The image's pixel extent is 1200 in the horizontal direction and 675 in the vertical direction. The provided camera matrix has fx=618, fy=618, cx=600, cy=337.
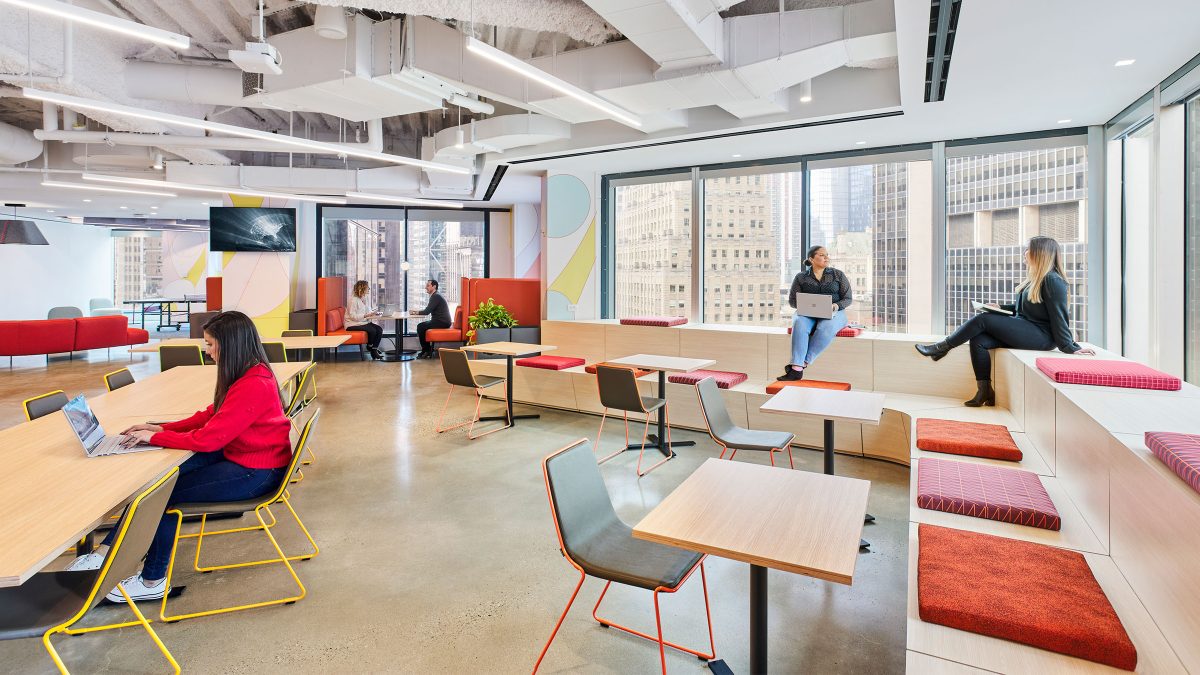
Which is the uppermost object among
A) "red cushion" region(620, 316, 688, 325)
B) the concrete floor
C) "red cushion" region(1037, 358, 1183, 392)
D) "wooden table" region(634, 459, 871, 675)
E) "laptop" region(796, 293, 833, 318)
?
"laptop" region(796, 293, 833, 318)

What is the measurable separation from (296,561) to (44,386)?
328 inches

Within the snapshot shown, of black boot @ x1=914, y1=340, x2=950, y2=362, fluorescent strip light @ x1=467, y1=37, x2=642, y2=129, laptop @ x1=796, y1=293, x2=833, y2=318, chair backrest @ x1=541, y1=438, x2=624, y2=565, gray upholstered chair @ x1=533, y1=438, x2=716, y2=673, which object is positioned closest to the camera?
gray upholstered chair @ x1=533, y1=438, x2=716, y2=673

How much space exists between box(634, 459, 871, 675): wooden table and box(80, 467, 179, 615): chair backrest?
1647 millimetres

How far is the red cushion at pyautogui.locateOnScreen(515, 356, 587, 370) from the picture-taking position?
298 inches

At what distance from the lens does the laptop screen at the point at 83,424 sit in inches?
107

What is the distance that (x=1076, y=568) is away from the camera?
84.6 inches

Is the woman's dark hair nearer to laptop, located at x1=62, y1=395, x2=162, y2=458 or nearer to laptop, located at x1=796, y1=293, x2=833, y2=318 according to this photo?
laptop, located at x1=62, y1=395, x2=162, y2=458

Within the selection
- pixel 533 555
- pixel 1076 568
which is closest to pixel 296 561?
pixel 533 555

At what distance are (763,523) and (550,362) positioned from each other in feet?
18.7

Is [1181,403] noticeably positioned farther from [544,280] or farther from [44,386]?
[44,386]

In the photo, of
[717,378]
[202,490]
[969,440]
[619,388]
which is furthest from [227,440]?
[717,378]

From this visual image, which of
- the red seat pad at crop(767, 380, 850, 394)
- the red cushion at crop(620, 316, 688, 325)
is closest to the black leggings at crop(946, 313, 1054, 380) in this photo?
the red seat pad at crop(767, 380, 850, 394)

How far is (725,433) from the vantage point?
4348mm

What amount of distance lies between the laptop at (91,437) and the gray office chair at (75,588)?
645 mm
